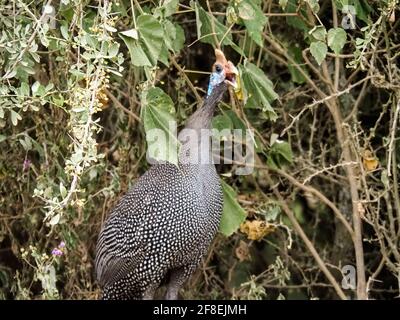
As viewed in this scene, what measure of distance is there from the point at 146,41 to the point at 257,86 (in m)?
0.55

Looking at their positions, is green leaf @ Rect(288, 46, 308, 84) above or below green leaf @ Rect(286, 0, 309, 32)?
below

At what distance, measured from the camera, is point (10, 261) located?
4.33m

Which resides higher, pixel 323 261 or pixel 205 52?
pixel 205 52

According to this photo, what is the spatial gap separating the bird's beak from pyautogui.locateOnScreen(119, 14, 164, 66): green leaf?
1.19 ft

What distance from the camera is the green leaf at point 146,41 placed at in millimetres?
2879

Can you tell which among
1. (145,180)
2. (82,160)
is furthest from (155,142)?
(145,180)

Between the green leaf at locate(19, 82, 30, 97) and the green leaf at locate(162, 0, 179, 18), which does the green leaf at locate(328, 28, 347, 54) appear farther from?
the green leaf at locate(19, 82, 30, 97)

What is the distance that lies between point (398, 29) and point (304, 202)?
108 centimetres

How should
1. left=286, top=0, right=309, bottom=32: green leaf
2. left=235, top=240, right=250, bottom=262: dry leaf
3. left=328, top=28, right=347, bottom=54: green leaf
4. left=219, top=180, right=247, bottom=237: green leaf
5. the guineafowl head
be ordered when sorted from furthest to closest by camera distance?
left=235, top=240, right=250, bottom=262: dry leaf
left=219, top=180, right=247, bottom=237: green leaf
left=286, top=0, right=309, bottom=32: green leaf
the guineafowl head
left=328, top=28, right=347, bottom=54: green leaf

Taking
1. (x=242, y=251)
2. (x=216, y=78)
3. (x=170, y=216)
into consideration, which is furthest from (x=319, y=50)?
(x=242, y=251)

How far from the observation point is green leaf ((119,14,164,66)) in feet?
9.45

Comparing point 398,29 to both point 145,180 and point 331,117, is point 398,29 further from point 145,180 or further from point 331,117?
point 145,180

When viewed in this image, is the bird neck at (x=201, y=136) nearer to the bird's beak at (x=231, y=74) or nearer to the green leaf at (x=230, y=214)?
the bird's beak at (x=231, y=74)

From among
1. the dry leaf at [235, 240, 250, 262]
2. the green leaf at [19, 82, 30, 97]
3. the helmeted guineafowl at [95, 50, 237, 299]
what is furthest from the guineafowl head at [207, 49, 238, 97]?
the dry leaf at [235, 240, 250, 262]
